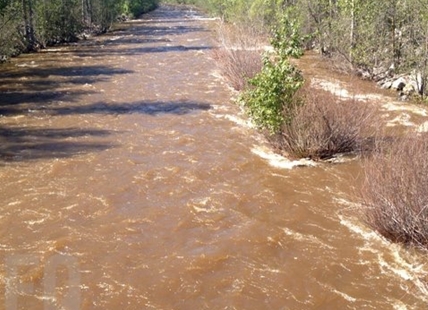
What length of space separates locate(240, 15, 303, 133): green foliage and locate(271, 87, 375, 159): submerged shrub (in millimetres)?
257

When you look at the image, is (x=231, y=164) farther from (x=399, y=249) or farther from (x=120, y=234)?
(x=399, y=249)

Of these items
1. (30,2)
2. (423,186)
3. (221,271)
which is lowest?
(221,271)

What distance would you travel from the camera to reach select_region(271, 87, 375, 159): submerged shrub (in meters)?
12.2

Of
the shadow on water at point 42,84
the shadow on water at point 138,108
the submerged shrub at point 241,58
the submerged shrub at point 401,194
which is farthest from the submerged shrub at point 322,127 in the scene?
the shadow on water at point 42,84

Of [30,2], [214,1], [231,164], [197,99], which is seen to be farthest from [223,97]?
[214,1]

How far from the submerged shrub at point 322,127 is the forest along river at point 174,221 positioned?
1.93ft

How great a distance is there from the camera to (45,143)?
46.6 ft

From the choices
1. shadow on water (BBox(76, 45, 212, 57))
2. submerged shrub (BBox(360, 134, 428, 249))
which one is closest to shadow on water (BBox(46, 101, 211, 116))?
submerged shrub (BBox(360, 134, 428, 249))

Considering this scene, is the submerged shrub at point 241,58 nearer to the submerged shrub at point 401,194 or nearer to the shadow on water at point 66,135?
the shadow on water at point 66,135

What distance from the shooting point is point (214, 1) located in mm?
58281

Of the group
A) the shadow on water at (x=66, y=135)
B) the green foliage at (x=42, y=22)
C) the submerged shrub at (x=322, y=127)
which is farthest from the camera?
the green foliage at (x=42, y=22)

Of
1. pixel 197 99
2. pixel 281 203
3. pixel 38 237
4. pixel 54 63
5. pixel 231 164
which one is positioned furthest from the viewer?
pixel 54 63

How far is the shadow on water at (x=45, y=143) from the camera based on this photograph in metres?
13.3

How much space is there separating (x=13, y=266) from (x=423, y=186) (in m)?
7.31
